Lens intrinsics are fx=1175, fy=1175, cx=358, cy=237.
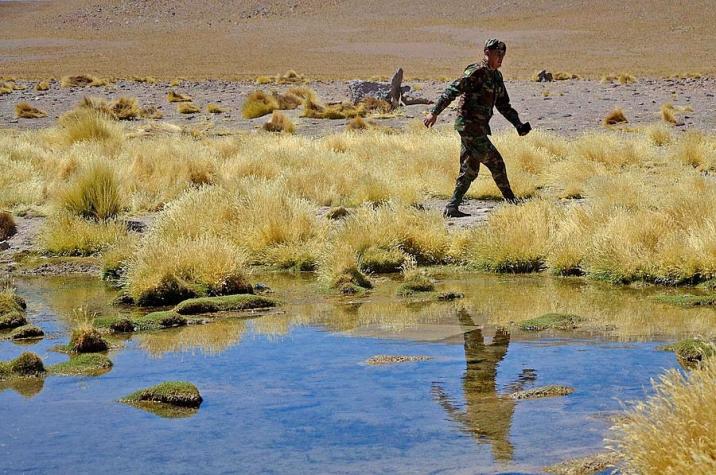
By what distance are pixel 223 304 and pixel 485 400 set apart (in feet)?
12.9

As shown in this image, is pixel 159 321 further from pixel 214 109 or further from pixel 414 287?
pixel 214 109

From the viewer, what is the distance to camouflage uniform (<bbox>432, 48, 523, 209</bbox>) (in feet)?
43.8

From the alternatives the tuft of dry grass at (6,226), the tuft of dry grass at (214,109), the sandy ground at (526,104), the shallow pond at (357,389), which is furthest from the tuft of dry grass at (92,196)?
the tuft of dry grass at (214,109)

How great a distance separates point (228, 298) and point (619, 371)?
4.11m

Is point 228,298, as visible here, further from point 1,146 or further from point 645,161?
point 1,146

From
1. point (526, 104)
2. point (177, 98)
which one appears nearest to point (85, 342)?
point (526, 104)

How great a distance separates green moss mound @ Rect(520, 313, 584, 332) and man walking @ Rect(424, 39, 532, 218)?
4236 millimetres

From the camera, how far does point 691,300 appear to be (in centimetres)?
985

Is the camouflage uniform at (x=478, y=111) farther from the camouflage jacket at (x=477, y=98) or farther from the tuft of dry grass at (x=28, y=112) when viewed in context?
the tuft of dry grass at (x=28, y=112)

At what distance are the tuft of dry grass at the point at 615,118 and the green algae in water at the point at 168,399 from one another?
70.5ft

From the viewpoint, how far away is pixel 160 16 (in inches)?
4894

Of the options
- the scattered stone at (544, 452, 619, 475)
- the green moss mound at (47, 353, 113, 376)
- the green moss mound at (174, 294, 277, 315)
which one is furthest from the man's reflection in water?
the green moss mound at (174, 294, 277, 315)

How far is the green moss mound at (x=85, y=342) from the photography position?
8656mm

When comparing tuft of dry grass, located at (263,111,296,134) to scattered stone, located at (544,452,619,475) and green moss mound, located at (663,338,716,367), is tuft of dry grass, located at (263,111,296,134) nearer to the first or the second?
green moss mound, located at (663,338,716,367)
